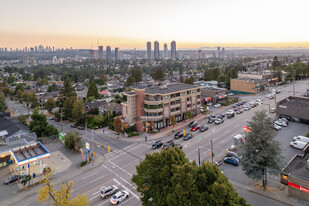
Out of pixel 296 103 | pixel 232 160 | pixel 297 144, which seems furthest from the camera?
pixel 296 103

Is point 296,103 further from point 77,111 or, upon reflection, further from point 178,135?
point 77,111

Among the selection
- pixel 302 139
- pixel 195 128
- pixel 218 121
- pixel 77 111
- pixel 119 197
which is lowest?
pixel 119 197

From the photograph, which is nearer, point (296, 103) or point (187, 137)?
point (187, 137)

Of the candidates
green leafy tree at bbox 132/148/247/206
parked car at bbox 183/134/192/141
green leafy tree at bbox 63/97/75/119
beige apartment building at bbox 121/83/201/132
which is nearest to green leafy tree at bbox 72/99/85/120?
green leafy tree at bbox 63/97/75/119

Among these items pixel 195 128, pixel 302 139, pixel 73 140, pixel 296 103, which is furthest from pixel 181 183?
pixel 296 103

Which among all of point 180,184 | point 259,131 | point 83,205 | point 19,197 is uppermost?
point 259,131

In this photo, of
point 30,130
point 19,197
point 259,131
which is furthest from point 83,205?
point 30,130

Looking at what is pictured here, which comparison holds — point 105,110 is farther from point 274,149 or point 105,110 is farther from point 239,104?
point 274,149

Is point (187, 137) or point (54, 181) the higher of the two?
point (187, 137)
